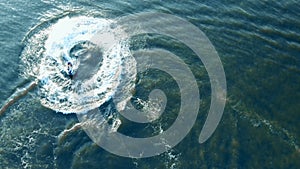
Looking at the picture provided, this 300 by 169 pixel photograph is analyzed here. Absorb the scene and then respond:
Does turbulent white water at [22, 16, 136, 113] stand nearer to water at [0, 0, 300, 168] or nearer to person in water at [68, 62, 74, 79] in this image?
person in water at [68, 62, 74, 79]

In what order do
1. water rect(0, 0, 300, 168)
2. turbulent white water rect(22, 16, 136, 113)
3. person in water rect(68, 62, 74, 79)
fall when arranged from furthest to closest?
person in water rect(68, 62, 74, 79), turbulent white water rect(22, 16, 136, 113), water rect(0, 0, 300, 168)

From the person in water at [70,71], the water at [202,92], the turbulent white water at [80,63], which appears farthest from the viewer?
the person in water at [70,71]

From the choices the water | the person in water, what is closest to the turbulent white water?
the person in water

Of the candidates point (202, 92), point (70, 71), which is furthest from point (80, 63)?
point (202, 92)

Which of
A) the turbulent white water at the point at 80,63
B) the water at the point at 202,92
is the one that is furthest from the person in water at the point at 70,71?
the water at the point at 202,92

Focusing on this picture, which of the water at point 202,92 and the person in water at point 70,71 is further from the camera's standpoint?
the person in water at point 70,71

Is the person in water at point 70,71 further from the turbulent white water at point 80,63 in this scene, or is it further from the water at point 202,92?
the water at point 202,92

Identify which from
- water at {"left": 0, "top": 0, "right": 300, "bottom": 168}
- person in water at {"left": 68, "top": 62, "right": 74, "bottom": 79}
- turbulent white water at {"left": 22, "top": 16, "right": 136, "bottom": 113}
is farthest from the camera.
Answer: person in water at {"left": 68, "top": 62, "right": 74, "bottom": 79}
